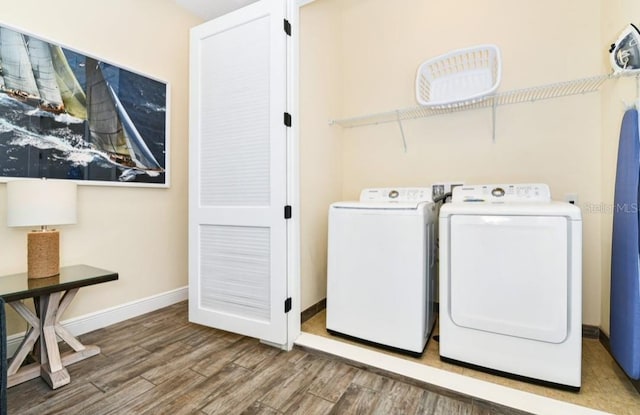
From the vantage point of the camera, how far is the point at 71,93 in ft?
6.40

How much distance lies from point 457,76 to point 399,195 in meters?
1.06

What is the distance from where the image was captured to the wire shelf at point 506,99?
1.88 meters

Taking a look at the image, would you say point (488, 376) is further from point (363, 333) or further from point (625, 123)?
point (625, 123)

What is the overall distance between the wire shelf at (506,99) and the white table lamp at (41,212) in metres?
1.96

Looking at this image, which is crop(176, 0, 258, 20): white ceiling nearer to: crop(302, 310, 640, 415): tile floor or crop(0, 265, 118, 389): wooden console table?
crop(0, 265, 118, 389): wooden console table

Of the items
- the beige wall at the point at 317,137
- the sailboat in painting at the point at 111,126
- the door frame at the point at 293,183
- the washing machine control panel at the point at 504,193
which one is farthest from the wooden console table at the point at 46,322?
the washing machine control panel at the point at 504,193

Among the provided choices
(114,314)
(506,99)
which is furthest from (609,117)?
(114,314)

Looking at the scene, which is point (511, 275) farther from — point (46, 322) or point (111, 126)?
point (111, 126)

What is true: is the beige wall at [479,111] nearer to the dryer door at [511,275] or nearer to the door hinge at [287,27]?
the door hinge at [287,27]

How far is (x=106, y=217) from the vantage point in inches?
85.3

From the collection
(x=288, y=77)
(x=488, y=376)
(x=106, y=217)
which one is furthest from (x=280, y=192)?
(x=488, y=376)

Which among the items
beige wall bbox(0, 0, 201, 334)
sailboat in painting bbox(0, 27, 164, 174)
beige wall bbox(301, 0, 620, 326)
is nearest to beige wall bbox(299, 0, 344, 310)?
beige wall bbox(301, 0, 620, 326)

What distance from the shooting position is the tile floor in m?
1.34

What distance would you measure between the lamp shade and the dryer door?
2155 millimetres
